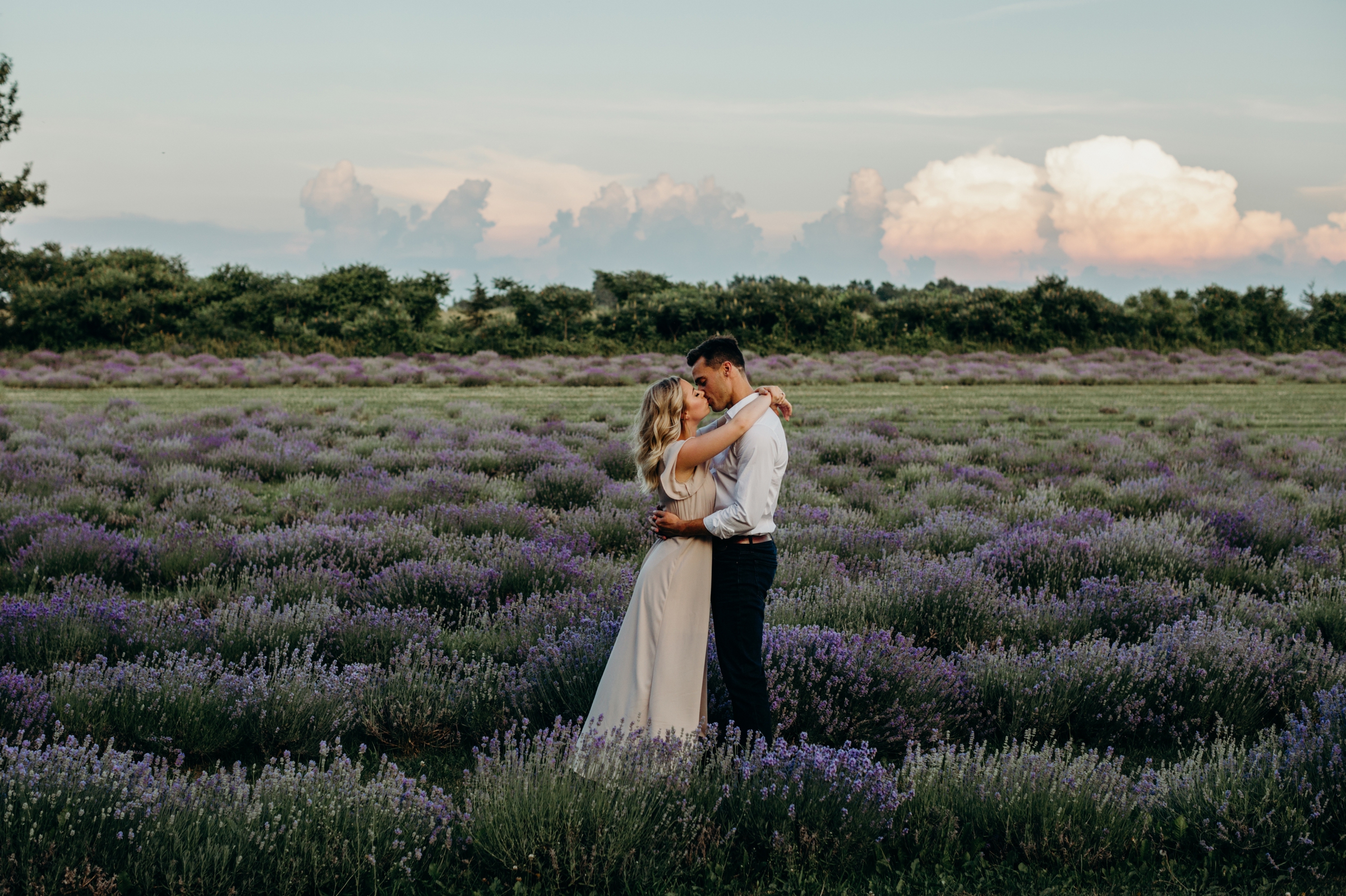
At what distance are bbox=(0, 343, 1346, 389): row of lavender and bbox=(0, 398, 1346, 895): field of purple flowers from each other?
18.0 m

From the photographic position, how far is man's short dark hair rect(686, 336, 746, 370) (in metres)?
3.58

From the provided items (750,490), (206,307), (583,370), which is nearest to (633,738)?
(750,490)

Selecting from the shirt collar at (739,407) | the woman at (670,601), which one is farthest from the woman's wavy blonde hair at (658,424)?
the shirt collar at (739,407)

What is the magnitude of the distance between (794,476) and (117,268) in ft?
130

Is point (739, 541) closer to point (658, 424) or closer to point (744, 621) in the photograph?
point (744, 621)

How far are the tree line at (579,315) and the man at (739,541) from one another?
3524 centimetres

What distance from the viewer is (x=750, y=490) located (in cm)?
340

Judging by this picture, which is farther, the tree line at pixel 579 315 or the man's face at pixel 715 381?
the tree line at pixel 579 315

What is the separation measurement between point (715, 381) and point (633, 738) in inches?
58.7

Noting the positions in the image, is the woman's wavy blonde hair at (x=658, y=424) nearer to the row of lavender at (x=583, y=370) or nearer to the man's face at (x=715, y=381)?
the man's face at (x=715, y=381)

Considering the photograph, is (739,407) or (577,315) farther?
(577,315)

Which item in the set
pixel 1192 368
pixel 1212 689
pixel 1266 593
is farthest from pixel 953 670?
pixel 1192 368

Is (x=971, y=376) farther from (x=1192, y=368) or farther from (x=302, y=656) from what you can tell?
(x=302, y=656)

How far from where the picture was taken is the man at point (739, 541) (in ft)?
11.3
